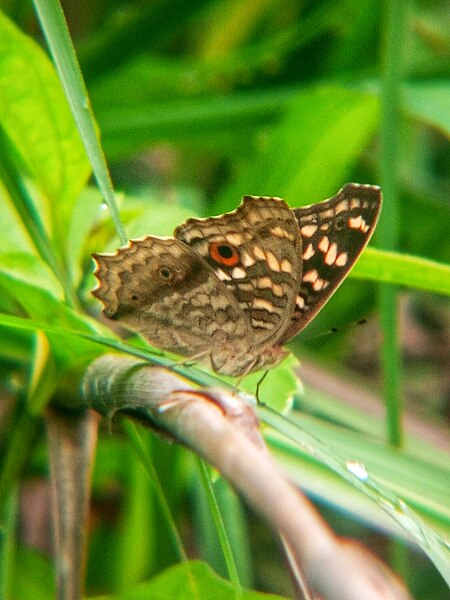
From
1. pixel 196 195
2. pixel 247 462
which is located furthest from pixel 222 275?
pixel 196 195

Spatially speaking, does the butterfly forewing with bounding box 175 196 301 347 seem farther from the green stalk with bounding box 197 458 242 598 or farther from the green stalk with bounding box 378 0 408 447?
the green stalk with bounding box 197 458 242 598

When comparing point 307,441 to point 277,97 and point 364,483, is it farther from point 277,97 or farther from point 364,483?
point 277,97

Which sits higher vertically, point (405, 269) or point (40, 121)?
point (40, 121)

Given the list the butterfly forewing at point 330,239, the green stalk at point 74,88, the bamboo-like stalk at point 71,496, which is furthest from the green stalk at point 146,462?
the butterfly forewing at point 330,239

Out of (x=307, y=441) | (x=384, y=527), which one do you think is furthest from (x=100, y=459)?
(x=307, y=441)

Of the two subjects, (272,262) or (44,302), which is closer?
(44,302)

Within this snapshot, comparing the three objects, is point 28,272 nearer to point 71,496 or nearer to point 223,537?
point 71,496

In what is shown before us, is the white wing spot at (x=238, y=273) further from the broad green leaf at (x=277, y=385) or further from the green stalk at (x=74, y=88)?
the green stalk at (x=74, y=88)
